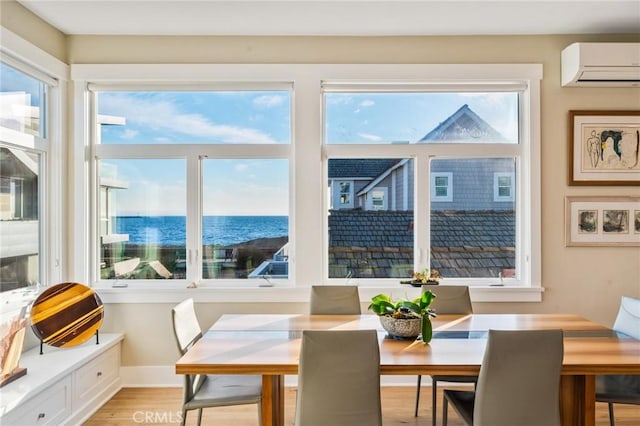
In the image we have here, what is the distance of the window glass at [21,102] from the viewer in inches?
106

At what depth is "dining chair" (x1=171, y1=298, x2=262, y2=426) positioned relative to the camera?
2068 mm

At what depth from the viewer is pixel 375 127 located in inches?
133

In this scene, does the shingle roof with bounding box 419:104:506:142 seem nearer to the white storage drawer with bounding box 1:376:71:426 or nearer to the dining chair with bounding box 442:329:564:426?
the dining chair with bounding box 442:329:564:426

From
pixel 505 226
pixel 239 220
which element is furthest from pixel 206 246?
pixel 505 226

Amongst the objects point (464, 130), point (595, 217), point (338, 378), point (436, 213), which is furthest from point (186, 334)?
point (595, 217)

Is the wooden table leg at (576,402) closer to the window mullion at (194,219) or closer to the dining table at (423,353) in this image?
the dining table at (423,353)

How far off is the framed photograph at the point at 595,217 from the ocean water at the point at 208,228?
2.28 m

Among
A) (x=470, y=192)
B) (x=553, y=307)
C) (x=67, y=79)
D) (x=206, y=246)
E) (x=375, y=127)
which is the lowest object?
(x=553, y=307)

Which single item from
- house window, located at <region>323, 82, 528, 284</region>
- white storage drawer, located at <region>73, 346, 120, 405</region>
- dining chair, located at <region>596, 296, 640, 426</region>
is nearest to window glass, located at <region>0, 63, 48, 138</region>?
white storage drawer, located at <region>73, 346, 120, 405</region>

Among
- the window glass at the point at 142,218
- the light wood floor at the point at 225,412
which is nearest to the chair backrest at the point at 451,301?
the light wood floor at the point at 225,412

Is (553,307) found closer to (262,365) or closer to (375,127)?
(375,127)

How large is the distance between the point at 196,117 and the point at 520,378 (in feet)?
9.54

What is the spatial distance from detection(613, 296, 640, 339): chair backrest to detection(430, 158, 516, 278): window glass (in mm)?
934

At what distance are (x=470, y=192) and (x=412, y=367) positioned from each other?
1998mm
